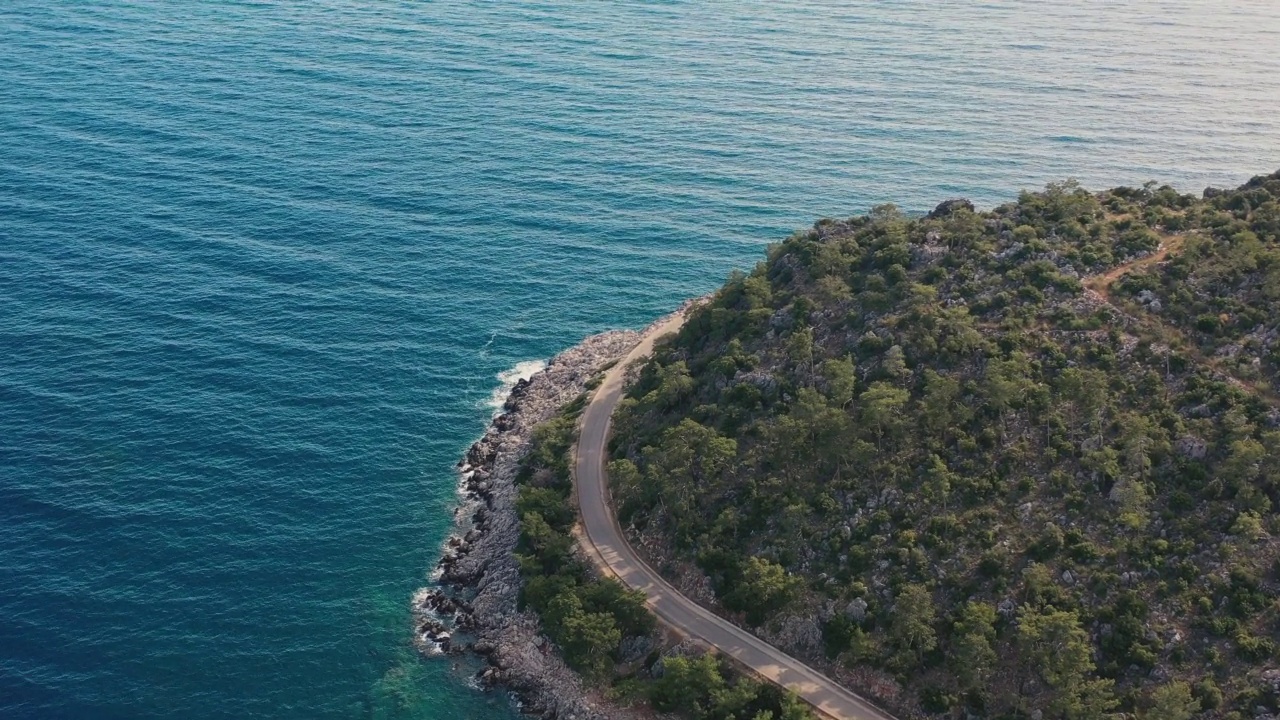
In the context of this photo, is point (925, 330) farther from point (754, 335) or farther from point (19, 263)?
point (19, 263)

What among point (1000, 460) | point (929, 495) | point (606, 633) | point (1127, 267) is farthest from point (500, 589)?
point (1127, 267)

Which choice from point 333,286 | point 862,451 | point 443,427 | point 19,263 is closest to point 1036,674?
point 862,451

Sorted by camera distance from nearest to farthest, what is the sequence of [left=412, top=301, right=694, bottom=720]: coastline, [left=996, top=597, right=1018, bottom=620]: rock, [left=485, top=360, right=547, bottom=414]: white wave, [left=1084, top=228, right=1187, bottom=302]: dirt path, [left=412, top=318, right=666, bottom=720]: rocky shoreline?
[left=996, top=597, right=1018, bottom=620]: rock
[left=412, top=301, right=694, bottom=720]: coastline
[left=412, top=318, right=666, bottom=720]: rocky shoreline
[left=1084, top=228, right=1187, bottom=302]: dirt path
[left=485, top=360, right=547, bottom=414]: white wave

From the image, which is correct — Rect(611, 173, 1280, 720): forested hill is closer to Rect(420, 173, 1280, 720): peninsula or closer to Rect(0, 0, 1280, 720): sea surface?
Rect(420, 173, 1280, 720): peninsula

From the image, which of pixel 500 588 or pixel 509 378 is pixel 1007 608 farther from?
pixel 509 378

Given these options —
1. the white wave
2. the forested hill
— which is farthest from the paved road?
the white wave
